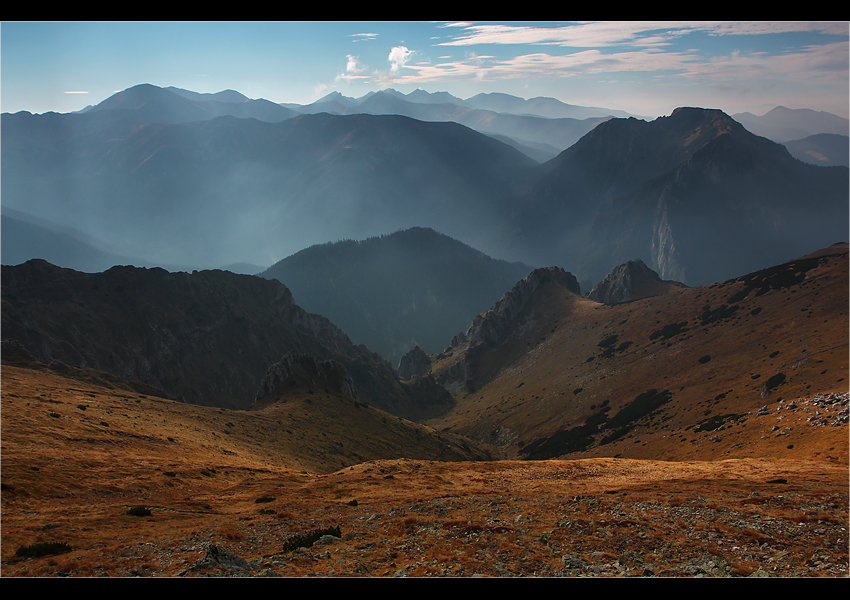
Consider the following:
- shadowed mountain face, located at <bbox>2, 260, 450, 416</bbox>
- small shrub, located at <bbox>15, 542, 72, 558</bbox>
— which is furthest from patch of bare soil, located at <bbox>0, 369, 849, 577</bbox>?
shadowed mountain face, located at <bbox>2, 260, 450, 416</bbox>

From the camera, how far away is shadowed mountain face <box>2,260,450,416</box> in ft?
398

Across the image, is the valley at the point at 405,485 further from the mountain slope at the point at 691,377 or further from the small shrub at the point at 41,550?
the mountain slope at the point at 691,377

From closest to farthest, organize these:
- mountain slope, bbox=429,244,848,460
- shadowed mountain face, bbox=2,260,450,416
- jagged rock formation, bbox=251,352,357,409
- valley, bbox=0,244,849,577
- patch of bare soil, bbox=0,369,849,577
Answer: patch of bare soil, bbox=0,369,849,577 → valley, bbox=0,244,849,577 → mountain slope, bbox=429,244,848,460 → jagged rock formation, bbox=251,352,357,409 → shadowed mountain face, bbox=2,260,450,416

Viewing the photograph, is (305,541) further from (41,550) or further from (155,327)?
(155,327)

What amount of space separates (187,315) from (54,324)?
143 feet

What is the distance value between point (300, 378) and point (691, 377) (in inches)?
3860

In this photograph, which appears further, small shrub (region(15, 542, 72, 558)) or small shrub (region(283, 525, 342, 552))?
small shrub (region(283, 525, 342, 552))

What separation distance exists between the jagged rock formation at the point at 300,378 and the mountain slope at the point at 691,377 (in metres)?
57.5

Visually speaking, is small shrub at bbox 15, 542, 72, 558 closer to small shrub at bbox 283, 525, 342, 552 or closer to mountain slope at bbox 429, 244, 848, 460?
small shrub at bbox 283, 525, 342, 552

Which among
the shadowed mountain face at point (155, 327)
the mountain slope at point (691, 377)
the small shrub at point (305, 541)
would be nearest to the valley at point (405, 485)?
the small shrub at point (305, 541)

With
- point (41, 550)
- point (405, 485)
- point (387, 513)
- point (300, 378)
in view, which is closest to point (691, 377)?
point (300, 378)

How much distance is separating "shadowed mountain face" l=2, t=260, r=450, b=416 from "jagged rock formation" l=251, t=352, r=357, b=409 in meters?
47.5

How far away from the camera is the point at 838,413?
55.2 metres
